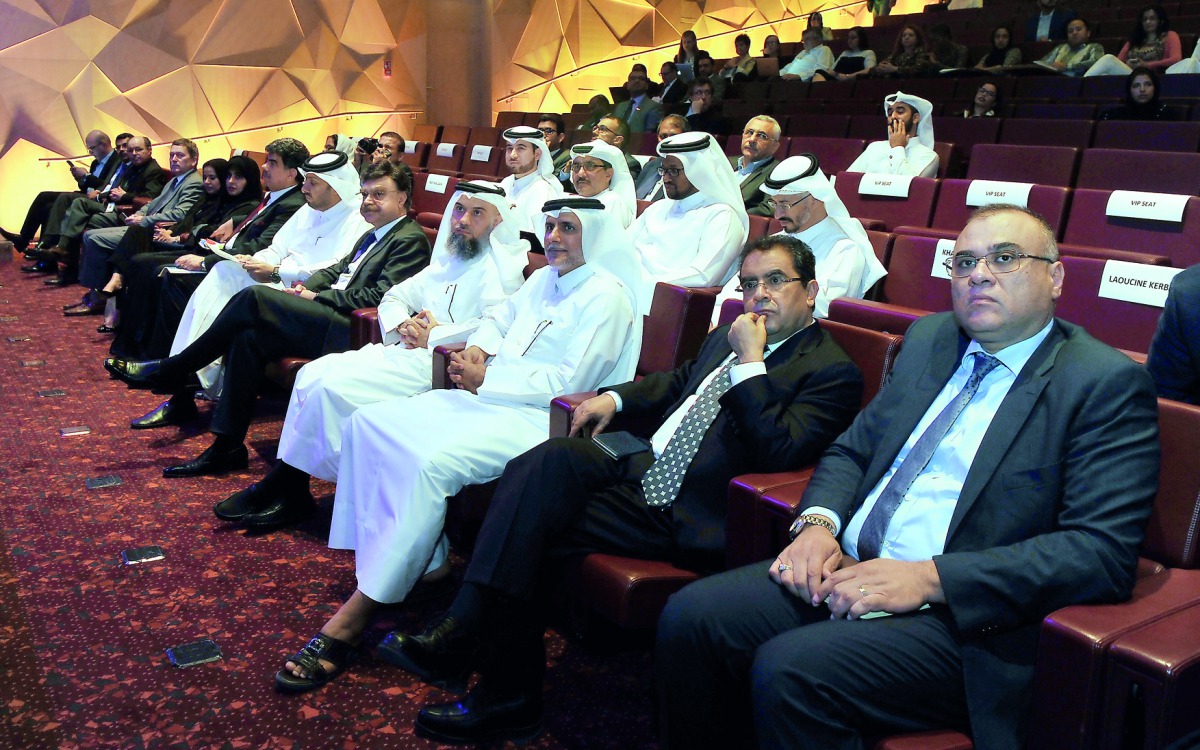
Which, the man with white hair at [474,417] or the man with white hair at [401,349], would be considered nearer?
the man with white hair at [474,417]

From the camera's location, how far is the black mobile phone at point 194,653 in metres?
2.29

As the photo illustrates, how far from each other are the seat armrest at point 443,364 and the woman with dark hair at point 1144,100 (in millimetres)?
4175

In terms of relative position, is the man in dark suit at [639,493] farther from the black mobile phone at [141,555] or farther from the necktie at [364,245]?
the necktie at [364,245]

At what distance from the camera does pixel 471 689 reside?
6.80 feet

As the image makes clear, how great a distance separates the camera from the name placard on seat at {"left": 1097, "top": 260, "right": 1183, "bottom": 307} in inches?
101

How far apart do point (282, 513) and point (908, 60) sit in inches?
252

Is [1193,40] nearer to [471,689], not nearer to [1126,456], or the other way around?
[1126,456]

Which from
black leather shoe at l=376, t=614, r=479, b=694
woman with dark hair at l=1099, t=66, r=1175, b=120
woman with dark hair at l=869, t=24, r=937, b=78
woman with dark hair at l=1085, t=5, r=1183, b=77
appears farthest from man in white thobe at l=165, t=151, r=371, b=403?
woman with dark hair at l=1085, t=5, r=1183, b=77

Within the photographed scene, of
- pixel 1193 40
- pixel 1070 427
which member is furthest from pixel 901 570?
pixel 1193 40

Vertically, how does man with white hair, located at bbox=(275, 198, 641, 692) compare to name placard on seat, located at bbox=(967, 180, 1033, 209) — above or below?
below

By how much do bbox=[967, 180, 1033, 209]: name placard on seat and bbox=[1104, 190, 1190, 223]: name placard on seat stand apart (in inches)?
11.4

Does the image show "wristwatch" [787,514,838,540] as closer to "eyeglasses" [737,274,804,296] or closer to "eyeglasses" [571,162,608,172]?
"eyeglasses" [737,274,804,296]

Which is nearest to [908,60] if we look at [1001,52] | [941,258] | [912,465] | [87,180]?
[1001,52]

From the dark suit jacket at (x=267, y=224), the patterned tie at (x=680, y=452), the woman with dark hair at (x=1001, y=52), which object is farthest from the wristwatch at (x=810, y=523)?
the woman with dark hair at (x=1001, y=52)
